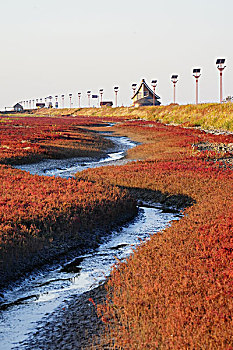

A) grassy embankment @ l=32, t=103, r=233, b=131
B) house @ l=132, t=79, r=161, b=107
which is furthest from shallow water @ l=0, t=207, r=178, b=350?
house @ l=132, t=79, r=161, b=107

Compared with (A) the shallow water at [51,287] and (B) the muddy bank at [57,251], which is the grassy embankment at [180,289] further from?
(B) the muddy bank at [57,251]

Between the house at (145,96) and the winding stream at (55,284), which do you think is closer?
the winding stream at (55,284)

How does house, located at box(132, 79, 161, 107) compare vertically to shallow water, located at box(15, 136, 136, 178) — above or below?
above

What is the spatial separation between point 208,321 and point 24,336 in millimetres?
2683

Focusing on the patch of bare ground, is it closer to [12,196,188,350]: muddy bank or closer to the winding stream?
[12,196,188,350]: muddy bank

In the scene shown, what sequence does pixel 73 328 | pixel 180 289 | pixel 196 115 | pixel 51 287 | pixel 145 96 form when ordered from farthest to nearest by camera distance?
pixel 145 96
pixel 196 115
pixel 51 287
pixel 73 328
pixel 180 289

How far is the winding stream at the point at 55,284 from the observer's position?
632 centimetres

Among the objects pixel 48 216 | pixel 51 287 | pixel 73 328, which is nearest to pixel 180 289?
pixel 73 328

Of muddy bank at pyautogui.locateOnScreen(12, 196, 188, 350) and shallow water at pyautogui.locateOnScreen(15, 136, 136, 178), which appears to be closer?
muddy bank at pyautogui.locateOnScreen(12, 196, 188, 350)

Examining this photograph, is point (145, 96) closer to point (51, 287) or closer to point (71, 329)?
point (51, 287)

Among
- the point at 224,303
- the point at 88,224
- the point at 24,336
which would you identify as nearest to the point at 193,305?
the point at 224,303

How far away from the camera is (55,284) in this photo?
26.1 feet

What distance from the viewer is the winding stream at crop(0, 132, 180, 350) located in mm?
6320

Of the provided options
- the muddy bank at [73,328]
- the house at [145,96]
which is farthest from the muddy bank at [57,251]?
the house at [145,96]
